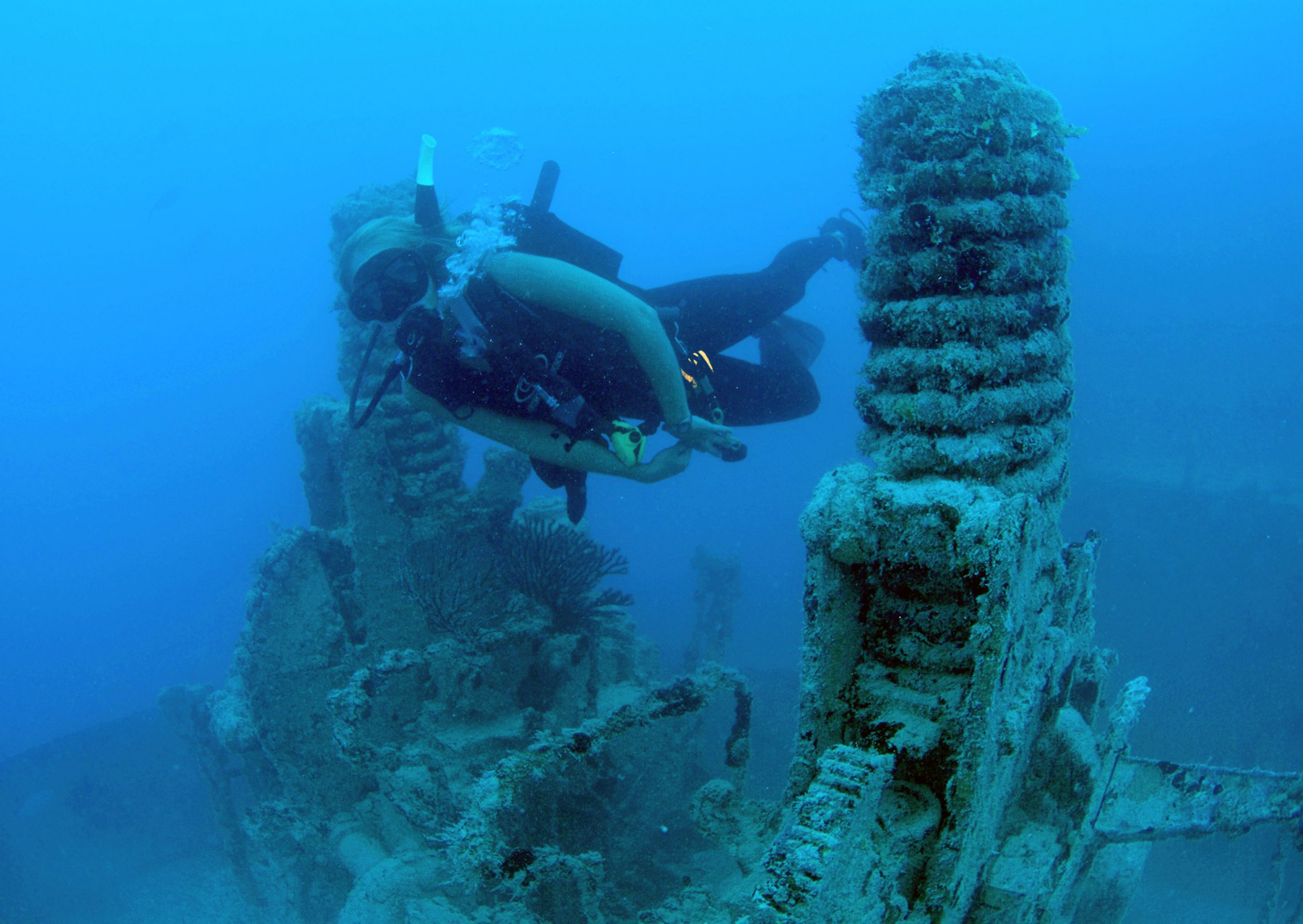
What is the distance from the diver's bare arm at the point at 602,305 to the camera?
3.79 metres

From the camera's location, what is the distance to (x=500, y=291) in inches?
157

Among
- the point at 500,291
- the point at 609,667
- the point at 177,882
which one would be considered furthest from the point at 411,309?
the point at 177,882

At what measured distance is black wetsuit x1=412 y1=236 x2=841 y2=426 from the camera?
404cm

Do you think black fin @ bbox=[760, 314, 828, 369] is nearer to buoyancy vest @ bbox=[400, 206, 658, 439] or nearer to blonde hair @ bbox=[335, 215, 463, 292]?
buoyancy vest @ bbox=[400, 206, 658, 439]

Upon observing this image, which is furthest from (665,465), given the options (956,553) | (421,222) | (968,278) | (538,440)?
(956,553)

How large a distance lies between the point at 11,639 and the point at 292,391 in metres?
39.6

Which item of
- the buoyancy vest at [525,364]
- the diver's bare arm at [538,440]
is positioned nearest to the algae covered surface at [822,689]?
the diver's bare arm at [538,440]

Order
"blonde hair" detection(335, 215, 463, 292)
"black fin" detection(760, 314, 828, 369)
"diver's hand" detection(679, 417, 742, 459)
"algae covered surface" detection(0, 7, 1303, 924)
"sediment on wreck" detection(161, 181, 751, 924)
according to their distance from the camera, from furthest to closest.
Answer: "black fin" detection(760, 314, 828, 369) < "blonde hair" detection(335, 215, 463, 292) < "diver's hand" detection(679, 417, 742, 459) < "sediment on wreck" detection(161, 181, 751, 924) < "algae covered surface" detection(0, 7, 1303, 924)

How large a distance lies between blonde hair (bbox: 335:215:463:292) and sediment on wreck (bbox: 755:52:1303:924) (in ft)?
9.37

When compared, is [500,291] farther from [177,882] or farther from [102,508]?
[102,508]

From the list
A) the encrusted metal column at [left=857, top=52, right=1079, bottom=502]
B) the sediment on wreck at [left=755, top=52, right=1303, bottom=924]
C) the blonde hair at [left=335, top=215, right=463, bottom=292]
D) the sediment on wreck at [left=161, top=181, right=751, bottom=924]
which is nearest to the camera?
the sediment on wreck at [left=755, top=52, right=1303, bottom=924]

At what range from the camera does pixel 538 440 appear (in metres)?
4.21

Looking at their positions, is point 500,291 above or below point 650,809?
above

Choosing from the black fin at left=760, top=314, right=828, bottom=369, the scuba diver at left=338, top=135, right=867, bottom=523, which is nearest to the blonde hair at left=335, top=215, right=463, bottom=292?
the scuba diver at left=338, top=135, right=867, bottom=523
